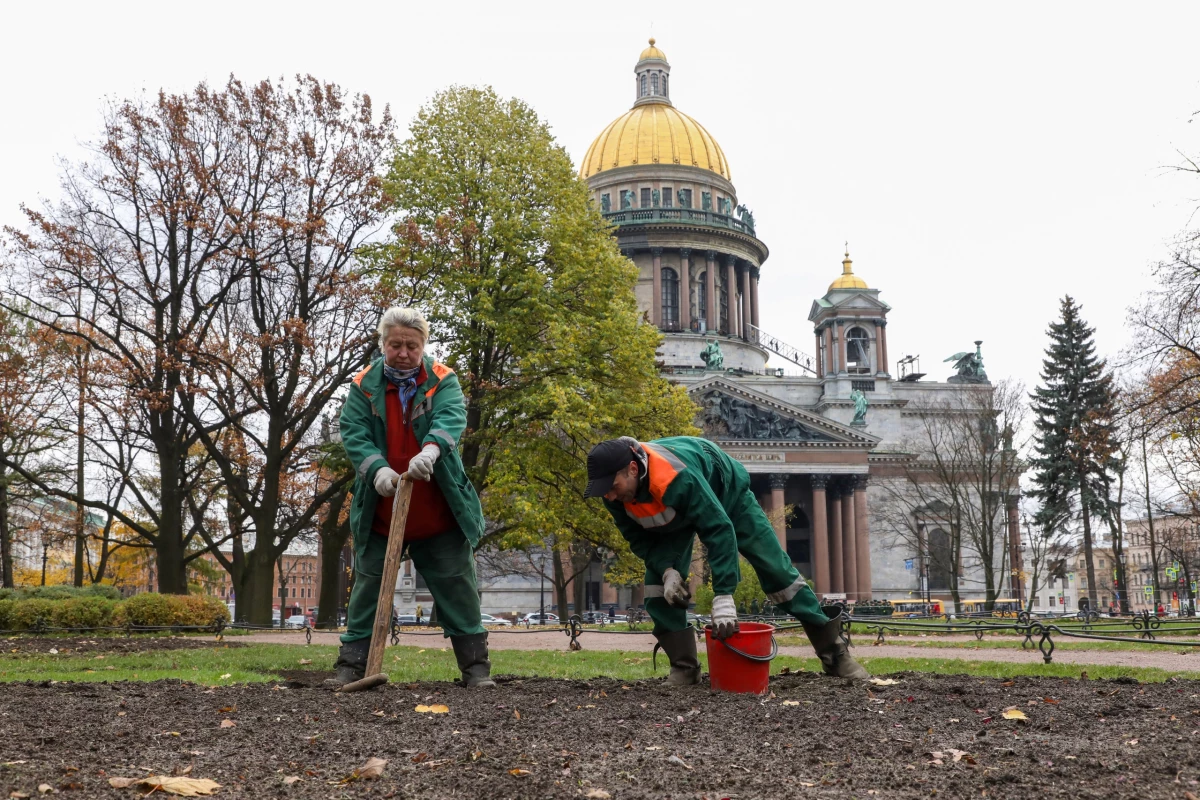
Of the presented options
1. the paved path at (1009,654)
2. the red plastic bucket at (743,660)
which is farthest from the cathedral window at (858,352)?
Answer: the red plastic bucket at (743,660)

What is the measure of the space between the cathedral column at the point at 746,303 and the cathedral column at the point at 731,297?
109 cm

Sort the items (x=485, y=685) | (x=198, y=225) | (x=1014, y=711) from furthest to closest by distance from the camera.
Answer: (x=198, y=225) < (x=485, y=685) < (x=1014, y=711)

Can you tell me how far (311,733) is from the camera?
17.0 feet

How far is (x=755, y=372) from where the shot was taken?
74375mm

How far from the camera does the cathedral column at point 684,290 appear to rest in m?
71.4

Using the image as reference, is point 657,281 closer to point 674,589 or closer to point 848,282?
point 848,282

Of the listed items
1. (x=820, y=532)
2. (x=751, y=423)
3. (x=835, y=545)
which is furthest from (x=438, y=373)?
(x=835, y=545)

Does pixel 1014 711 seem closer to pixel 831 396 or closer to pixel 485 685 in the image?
pixel 485 685

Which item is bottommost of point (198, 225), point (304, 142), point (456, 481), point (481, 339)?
point (456, 481)

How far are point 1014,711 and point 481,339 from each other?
65.5 feet

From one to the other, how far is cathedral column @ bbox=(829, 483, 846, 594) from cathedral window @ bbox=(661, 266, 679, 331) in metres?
16.1

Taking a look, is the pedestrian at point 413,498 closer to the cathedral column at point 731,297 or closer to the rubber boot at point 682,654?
the rubber boot at point 682,654

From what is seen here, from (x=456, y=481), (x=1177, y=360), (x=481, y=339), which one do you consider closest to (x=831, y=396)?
(x=1177, y=360)

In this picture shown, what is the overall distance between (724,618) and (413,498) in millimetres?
2221
